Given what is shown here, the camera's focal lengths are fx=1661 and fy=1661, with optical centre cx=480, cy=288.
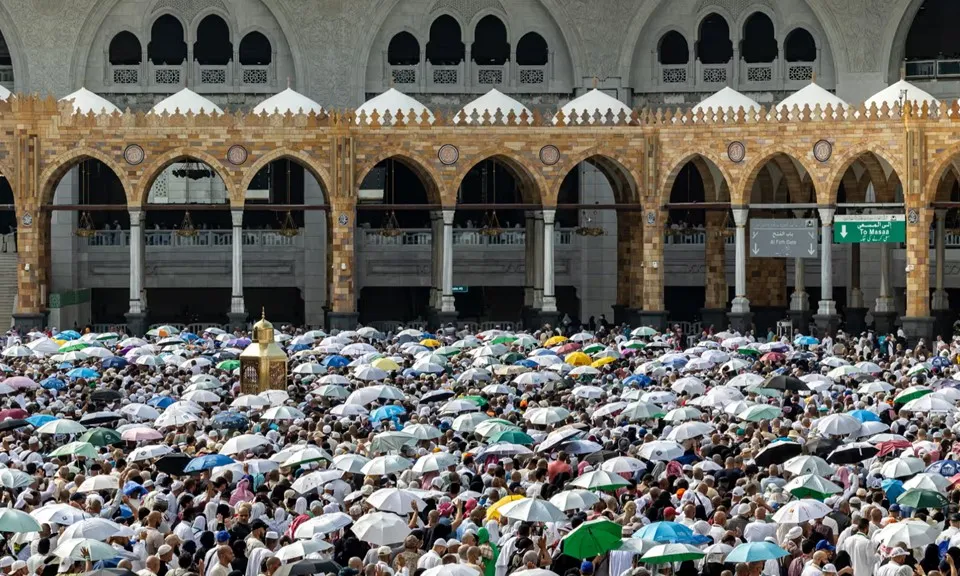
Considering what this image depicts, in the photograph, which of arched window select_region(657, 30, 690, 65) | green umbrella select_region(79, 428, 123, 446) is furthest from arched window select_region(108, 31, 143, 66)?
green umbrella select_region(79, 428, 123, 446)

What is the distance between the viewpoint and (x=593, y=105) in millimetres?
49969

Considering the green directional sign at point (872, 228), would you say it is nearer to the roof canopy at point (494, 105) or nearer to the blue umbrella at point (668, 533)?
the roof canopy at point (494, 105)

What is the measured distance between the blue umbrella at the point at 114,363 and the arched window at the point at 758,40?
2764 cm

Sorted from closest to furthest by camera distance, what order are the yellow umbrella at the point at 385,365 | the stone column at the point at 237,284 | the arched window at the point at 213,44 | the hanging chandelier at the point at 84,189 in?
the yellow umbrella at the point at 385,365 < the stone column at the point at 237,284 < the hanging chandelier at the point at 84,189 < the arched window at the point at 213,44

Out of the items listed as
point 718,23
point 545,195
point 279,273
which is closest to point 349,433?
point 545,195

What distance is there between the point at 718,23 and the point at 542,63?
5952 mm

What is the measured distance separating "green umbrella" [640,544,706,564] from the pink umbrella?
1643 centimetres

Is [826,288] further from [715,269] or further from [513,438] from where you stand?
[513,438]

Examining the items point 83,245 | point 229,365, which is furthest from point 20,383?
point 83,245

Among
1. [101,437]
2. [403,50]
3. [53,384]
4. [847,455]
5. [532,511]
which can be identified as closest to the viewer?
[532,511]

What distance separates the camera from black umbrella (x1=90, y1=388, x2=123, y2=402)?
2781 cm

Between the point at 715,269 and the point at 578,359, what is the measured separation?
60.9 ft

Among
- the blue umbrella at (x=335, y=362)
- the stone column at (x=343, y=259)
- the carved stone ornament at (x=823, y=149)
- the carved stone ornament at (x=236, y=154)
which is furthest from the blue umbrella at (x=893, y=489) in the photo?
the carved stone ornament at (x=236, y=154)

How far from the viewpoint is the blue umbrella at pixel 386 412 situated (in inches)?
1019
